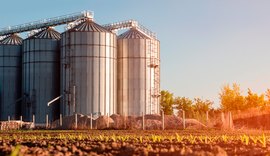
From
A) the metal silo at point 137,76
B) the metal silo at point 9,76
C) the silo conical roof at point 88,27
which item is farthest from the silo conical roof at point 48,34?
the metal silo at point 137,76

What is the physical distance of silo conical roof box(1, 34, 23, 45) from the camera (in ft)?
172

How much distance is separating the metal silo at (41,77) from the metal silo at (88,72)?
2.42 metres

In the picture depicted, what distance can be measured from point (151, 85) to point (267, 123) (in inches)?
435

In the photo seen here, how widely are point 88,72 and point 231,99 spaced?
17.2 meters

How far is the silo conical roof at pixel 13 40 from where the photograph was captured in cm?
5228

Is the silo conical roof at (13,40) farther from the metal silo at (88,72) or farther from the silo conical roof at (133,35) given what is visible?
the silo conical roof at (133,35)

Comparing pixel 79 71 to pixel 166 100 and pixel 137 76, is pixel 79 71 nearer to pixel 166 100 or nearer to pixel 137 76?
pixel 137 76

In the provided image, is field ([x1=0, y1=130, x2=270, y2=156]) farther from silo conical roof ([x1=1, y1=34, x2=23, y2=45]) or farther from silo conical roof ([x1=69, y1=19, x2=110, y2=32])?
silo conical roof ([x1=1, y1=34, x2=23, y2=45])

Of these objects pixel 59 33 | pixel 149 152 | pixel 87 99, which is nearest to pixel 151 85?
pixel 87 99

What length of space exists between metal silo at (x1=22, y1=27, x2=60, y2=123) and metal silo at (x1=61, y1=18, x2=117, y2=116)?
2421 mm

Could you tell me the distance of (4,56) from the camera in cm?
5109

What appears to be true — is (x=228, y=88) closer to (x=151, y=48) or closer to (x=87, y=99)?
(x=151, y=48)

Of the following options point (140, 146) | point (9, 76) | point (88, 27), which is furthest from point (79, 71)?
point (140, 146)

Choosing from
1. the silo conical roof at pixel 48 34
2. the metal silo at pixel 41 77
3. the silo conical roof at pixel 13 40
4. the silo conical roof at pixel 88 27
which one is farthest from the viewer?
the silo conical roof at pixel 13 40
